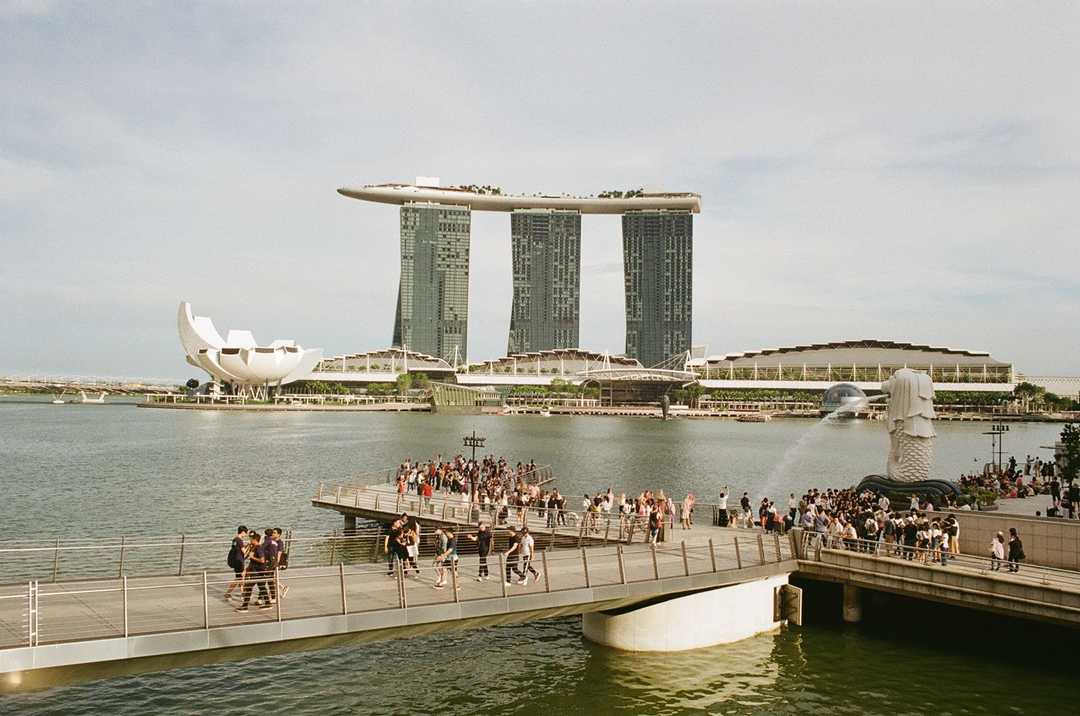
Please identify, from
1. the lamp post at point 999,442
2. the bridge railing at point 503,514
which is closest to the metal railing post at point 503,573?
the bridge railing at point 503,514

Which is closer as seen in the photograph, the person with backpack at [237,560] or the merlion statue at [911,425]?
the person with backpack at [237,560]

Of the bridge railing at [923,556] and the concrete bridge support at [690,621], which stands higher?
the bridge railing at [923,556]

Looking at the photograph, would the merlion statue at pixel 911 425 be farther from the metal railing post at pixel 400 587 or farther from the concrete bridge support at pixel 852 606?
the metal railing post at pixel 400 587

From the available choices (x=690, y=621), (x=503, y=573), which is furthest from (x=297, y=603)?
(x=690, y=621)

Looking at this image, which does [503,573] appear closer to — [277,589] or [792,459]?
[277,589]

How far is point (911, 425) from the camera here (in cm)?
2383

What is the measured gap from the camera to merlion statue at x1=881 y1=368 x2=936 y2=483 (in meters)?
23.8

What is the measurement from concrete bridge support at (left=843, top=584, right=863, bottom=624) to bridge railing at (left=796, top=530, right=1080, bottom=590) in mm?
758

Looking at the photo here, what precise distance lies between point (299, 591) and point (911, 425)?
17551 mm

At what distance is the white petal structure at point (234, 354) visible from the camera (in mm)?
142375

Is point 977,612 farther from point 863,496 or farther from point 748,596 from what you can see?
point 863,496

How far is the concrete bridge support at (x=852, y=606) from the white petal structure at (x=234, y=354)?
135045mm

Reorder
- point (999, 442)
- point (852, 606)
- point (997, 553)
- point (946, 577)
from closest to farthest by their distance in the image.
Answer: point (946, 577) < point (997, 553) < point (852, 606) < point (999, 442)

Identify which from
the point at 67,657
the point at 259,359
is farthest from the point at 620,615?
the point at 259,359
